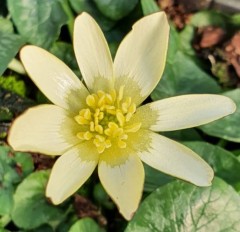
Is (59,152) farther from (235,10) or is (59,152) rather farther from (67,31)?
(235,10)

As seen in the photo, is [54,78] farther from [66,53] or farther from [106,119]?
[66,53]

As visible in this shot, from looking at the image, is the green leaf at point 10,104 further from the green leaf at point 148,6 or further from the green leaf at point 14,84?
the green leaf at point 148,6

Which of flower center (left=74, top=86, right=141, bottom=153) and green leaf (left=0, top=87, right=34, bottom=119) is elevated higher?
flower center (left=74, top=86, right=141, bottom=153)

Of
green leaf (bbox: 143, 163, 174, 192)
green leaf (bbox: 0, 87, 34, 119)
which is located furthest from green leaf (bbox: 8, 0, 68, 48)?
green leaf (bbox: 143, 163, 174, 192)

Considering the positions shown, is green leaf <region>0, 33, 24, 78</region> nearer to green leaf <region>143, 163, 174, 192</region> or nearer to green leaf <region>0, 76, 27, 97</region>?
green leaf <region>0, 76, 27, 97</region>

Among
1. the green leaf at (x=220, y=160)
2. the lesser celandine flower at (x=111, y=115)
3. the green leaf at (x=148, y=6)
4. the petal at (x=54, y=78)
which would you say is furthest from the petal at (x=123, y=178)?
the green leaf at (x=148, y=6)

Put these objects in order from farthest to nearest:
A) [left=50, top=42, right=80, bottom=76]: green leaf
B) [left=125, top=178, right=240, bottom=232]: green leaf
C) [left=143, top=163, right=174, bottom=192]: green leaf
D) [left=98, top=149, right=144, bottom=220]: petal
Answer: [left=50, top=42, right=80, bottom=76]: green leaf
[left=143, top=163, right=174, bottom=192]: green leaf
[left=125, top=178, right=240, bottom=232]: green leaf
[left=98, top=149, right=144, bottom=220]: petal
